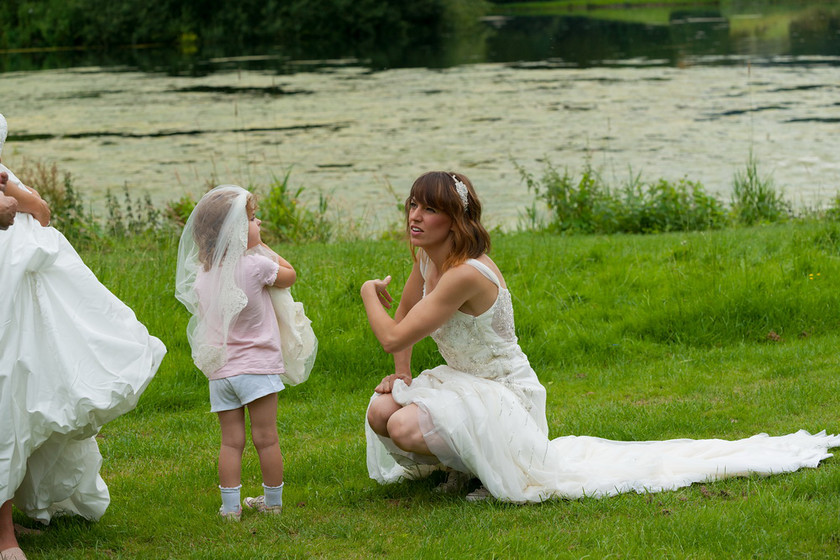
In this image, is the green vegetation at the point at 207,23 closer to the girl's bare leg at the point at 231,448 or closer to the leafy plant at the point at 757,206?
the leafy plant at the point at 757,206

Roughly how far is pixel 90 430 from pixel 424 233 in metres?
1.49

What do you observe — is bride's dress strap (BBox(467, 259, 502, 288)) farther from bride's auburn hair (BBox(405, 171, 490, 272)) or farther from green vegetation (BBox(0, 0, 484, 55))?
green vegetation (BBox(0, 0, 484, 55))

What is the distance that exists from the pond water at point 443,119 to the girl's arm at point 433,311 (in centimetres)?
708

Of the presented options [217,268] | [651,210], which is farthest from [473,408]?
[651,210]

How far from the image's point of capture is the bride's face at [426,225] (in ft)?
13.1

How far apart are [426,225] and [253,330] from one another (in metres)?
0.82

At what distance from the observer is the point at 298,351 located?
4051mm

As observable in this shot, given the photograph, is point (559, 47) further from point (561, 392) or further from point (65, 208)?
point (561, 392)

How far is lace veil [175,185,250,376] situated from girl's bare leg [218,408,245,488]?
0.66 feet

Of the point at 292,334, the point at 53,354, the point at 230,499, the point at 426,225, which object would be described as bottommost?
the point at 230,499

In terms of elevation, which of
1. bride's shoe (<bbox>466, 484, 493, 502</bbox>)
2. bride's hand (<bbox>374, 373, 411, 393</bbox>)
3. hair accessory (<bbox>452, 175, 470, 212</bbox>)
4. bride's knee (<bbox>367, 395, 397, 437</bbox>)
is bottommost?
bride's shoe (<bbox>466, 484, 493, 502</bbox>)

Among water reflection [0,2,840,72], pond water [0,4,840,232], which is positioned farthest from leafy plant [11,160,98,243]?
water reflection [0,2,840,72]

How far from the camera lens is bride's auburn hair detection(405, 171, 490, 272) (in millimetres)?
3939

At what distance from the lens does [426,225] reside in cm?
399
